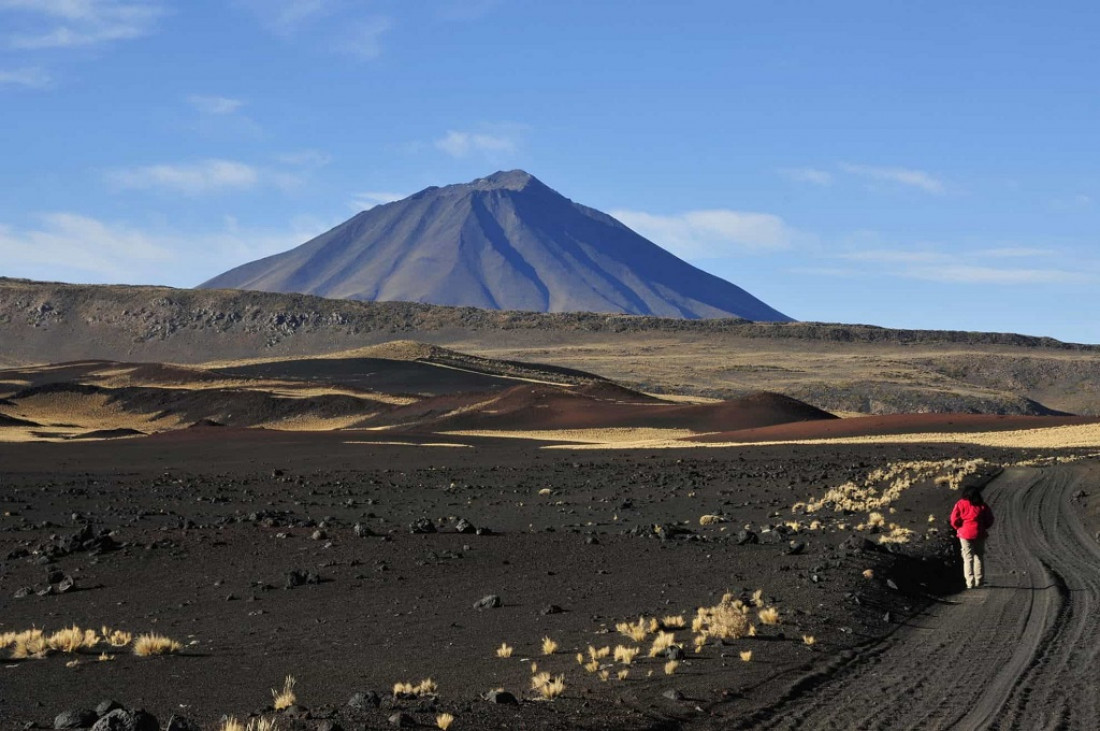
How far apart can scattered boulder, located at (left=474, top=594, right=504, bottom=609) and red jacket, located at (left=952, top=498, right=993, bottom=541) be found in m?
5.82

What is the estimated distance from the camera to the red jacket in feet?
50.9

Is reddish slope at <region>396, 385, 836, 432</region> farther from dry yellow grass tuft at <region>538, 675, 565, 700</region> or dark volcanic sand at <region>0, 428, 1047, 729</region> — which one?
dry yellow grass tuft at <region>538, 675, 565, 700</region>

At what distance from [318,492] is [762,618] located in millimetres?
19887

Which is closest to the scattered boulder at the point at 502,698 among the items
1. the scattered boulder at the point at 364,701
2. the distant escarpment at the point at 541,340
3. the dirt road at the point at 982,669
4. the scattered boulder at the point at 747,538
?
the scattered boulder at the point at 364,701

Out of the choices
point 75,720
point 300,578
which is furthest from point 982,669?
point 300,578

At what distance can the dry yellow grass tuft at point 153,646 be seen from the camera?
11.1 metres

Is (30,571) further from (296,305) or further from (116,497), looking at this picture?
(296,305)

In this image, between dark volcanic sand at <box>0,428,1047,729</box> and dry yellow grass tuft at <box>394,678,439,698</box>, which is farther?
dark volcanic sand at <box>0,428,1047,729</box>

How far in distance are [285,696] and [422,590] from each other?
Result: 661cm

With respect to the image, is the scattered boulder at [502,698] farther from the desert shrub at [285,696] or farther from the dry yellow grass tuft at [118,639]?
the dry yellow grass tuft at [118,639]

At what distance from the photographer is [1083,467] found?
39.9 m

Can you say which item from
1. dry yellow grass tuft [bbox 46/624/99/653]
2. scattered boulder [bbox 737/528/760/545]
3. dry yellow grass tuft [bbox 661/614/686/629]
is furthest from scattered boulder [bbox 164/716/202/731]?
scattered boulder [bbox 737/528/760/545]

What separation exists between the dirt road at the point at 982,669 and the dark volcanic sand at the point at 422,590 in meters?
0.43

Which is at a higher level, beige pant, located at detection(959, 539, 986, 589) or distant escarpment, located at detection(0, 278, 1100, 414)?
distant escarpment, located at detection(0, 278, 1100, 414)
